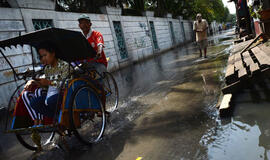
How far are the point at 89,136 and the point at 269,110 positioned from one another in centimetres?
262

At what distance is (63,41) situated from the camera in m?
3.34

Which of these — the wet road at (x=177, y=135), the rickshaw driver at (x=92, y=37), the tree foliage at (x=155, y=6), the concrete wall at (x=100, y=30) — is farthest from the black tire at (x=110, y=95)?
the tree foliage at (x=155, y=6)

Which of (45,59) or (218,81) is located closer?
(45,59)

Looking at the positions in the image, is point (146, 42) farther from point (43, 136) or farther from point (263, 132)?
point (263, 132)

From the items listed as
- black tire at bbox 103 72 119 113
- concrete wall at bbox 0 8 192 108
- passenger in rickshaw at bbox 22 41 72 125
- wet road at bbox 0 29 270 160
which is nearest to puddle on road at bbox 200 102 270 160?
wet road at bbox 0 29 270 160

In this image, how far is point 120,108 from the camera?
15.0ft

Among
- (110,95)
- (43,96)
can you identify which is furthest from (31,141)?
(110,95)

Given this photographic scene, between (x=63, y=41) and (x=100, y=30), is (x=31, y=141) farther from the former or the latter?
(x=100, y=30)

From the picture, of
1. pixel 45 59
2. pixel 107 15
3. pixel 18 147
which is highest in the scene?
pixel 107 15

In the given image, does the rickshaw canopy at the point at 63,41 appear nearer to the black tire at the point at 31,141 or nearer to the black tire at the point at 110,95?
the black tire at the point at 110,95

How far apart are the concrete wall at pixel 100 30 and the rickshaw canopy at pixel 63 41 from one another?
0.19 metres

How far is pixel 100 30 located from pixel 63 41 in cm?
949

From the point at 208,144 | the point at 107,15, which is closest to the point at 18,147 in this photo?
the point at 208,144

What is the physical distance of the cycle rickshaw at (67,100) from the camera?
2760mm
